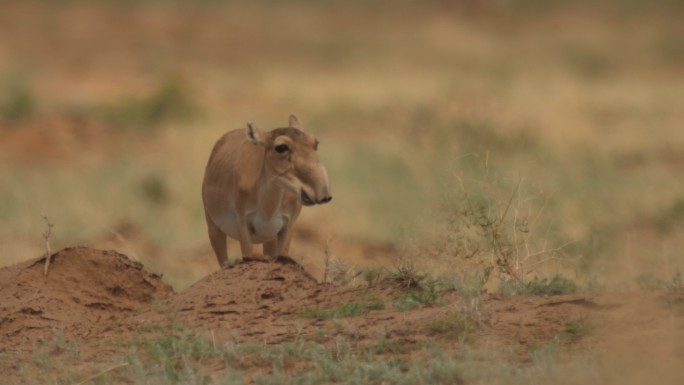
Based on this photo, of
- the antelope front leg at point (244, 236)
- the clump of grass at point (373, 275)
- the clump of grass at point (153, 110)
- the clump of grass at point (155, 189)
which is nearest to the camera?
the clump of grass at point (373, 275)

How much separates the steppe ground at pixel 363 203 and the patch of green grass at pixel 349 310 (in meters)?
0.02

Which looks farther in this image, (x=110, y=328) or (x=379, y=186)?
(x=379, y=186)

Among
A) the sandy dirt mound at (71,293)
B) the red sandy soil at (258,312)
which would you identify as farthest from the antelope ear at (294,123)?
the sandy dirt mound at (71,293)

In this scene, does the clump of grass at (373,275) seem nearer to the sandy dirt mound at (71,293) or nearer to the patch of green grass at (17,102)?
the sandy dirt mound at (71,293)

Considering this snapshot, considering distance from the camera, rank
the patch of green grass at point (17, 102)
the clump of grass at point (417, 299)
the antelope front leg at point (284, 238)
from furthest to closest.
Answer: the patch of green grass at point (17, 102), the antelope front leg at point (284, 238), the clump of grass at point (417, 299)

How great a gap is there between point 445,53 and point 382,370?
129 feet

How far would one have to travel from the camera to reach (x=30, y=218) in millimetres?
17938

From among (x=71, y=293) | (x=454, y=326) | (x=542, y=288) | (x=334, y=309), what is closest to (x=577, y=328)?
(x=454, y=326)

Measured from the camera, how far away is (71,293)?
32.8 ft

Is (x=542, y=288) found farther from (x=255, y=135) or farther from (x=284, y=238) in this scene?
(x=255, y=135)

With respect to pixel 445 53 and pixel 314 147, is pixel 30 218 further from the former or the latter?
pixel 445 53

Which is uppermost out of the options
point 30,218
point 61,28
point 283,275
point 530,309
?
point 61,28

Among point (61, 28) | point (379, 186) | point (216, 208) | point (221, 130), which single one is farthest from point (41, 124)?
point (61, 28)

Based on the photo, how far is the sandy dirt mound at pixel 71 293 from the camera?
9.42 m
